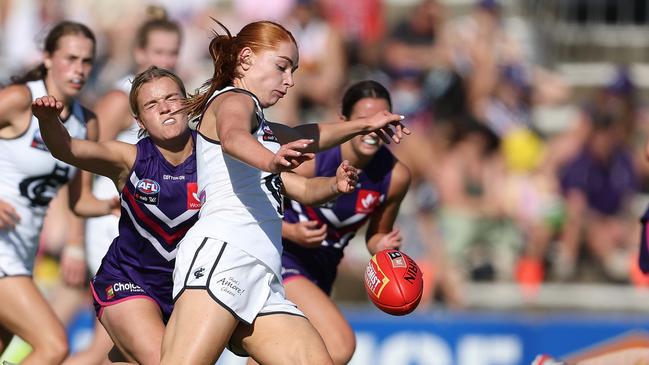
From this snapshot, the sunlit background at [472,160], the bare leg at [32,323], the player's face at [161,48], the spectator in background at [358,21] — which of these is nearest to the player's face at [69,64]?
the player's face at [161,48]

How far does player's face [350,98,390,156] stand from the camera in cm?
711

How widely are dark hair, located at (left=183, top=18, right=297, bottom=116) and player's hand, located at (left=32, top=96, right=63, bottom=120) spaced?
61 centimetres

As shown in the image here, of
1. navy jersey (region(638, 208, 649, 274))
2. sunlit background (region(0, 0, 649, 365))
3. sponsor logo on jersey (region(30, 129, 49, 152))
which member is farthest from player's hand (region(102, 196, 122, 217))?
sunlit background (region(0, 0, 649, 365))

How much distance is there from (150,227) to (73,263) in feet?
8.22

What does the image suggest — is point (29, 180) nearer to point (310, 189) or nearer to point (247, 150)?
point (310, 189)

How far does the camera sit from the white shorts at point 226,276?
5.44 metres

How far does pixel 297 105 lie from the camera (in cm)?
1345

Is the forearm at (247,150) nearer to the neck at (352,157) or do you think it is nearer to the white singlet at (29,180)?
the neck at (352,157)

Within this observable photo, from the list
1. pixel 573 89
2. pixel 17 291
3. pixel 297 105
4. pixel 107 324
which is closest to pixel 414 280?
pixel 107 324

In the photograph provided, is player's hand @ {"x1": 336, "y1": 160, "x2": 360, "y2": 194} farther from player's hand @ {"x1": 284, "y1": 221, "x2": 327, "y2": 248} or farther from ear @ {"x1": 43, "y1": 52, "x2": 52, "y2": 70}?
ear @ {"x1": 43, "y1": 52, "x2": 52, "y2": 70}

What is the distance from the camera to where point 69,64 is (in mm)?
7227

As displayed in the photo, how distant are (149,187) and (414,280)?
145 cm

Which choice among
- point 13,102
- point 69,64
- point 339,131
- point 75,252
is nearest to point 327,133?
point 339,131

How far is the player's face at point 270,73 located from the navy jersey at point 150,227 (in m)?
0.69
